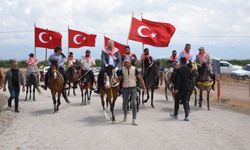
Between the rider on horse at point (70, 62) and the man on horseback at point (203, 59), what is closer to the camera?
the man on horseback at point (203, 59)

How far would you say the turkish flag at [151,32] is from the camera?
2044cm

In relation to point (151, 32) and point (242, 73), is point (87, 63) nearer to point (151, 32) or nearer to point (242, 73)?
point (151, 32)

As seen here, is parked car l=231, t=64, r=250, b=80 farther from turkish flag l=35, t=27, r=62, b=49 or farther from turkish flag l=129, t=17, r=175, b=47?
turkish flag l=129, t=17, r=175, b=47

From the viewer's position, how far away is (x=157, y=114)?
696 inches

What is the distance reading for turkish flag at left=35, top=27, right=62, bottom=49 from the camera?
94.8 ft

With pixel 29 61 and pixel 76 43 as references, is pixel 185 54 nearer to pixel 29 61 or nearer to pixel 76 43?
pixel 29 61

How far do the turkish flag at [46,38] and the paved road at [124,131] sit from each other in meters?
10.6

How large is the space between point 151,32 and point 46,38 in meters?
10.3

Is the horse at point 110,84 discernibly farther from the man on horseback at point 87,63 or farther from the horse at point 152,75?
the man on horseback at point 87,63

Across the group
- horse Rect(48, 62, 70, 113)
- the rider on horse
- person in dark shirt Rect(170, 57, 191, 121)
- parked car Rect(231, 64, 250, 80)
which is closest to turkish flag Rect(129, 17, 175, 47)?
horse Rect(48, 62, 70, 113)

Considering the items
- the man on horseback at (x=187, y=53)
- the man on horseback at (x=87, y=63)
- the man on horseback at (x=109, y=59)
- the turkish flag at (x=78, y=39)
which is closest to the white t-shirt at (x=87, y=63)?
the man on horseback at (x=87, y=63)

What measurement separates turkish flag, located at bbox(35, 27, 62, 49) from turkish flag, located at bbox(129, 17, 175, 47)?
30.5 feet

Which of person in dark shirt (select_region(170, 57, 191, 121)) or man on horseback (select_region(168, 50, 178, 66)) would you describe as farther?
man on horseback (select_region(168, 50, 178, 66))

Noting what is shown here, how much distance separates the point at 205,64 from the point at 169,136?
8.45 meters
